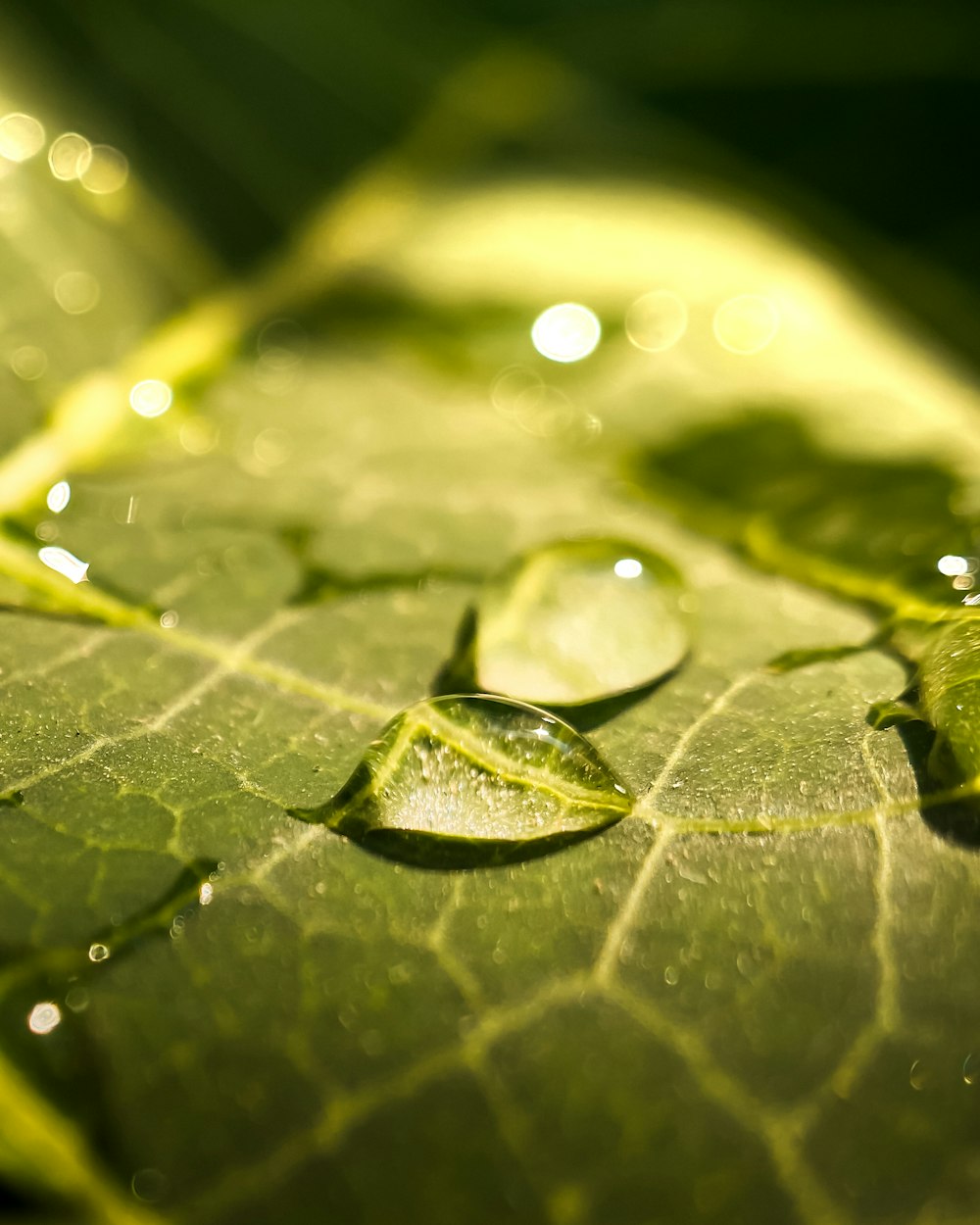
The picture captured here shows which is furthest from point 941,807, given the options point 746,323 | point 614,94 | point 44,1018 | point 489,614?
point 614,94

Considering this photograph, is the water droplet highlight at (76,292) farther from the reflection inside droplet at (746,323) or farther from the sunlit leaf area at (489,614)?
Result: the reflection inside droplet at (746,323)

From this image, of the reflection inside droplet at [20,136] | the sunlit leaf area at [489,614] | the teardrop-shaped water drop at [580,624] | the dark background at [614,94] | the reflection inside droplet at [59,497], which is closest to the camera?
the sunlit leaf area at [489,614]

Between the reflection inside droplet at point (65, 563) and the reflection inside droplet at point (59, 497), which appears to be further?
the reflection inside droplet at point (59, 497)

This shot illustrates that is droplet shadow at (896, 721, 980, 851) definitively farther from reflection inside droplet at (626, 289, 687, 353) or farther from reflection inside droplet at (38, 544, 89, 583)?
reflection inside droplet at (626, 289, 687, 353)

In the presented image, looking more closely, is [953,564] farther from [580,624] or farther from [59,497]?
[59,497]

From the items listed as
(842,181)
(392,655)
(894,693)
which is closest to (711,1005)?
(894,693)

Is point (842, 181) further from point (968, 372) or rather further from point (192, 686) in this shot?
point (192, 686)


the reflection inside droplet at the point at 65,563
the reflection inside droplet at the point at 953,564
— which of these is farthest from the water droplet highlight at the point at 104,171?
the reflection inside droplet at the point at 953,564

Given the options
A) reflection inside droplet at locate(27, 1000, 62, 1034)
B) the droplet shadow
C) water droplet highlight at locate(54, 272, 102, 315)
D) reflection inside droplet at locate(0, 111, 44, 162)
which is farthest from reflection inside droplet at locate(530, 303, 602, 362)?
reflection inside droplet at locate(27, 1000, 62, 1034)
